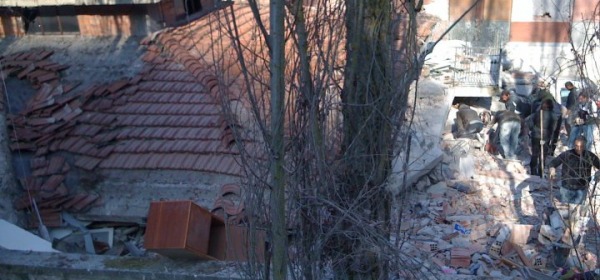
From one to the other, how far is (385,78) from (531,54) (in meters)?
15.8

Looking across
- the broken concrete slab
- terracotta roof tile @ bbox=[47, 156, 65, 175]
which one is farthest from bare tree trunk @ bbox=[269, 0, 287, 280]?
terracotta roof tile @ bbox=[47, 156, 65, 175]

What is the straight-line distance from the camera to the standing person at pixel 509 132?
11.2 m

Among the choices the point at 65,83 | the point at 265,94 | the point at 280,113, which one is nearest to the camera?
the point at 280,113

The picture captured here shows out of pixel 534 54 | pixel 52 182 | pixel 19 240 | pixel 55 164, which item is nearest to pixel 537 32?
pixel 534 54

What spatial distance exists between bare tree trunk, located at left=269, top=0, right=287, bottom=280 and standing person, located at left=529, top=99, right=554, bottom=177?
7895 millimetres

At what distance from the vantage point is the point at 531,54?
18.2 m

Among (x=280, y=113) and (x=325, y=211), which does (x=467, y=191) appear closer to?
(x=325, y=211)

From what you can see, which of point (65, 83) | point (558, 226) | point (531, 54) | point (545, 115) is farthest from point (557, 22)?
point (65, 83)

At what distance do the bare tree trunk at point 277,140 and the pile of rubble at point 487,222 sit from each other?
2819 mm

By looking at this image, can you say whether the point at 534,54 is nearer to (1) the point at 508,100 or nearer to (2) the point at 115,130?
(1) the point at 508,100

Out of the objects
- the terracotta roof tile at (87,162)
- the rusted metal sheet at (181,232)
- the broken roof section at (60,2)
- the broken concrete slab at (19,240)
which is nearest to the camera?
the rusted metal sheet at (181,232)

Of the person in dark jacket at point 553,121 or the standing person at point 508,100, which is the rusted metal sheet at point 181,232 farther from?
the standing person at point 508,100

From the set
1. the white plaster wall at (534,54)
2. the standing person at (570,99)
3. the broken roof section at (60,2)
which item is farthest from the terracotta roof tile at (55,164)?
the white plaster wall at (534,54)

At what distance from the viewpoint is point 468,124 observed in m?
12.6
